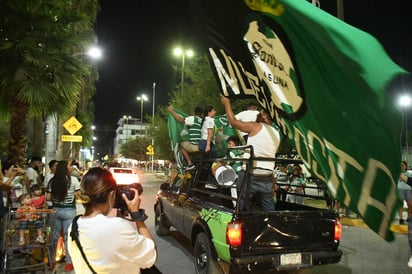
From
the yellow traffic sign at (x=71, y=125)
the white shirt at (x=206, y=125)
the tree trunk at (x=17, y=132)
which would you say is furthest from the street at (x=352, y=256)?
the yellow traffic sign at (x=71, y=125)

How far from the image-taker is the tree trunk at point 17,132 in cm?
983

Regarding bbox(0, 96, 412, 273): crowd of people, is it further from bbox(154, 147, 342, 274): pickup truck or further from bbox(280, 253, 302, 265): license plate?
bbox(280, 253, 302, 265): license plate

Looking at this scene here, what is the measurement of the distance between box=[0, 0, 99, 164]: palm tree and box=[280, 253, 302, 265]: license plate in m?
7.44

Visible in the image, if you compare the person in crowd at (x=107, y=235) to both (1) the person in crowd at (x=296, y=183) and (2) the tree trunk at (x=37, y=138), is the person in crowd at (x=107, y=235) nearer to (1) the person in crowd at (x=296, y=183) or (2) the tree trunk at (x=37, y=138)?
(1) the person in crowd at (x=296, y=183)

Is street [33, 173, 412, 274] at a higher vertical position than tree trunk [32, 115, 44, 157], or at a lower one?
lower

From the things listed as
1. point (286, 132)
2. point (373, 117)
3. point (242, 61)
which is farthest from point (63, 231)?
point (373, 117)

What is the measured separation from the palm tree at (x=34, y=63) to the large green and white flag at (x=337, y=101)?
817 centimetres

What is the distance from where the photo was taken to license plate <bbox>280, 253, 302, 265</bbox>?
505 cm

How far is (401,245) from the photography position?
8586 mm

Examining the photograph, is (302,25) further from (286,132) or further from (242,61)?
(242,61)

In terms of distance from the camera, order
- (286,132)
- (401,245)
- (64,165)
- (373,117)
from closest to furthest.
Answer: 1. (373,117)
2. (286,132)
3. (64,165)
4. (401,245)

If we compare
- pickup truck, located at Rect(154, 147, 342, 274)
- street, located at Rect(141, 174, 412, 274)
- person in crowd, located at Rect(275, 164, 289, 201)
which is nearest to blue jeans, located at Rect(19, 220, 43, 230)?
street, located at Rect(141, 174, 412, 274)

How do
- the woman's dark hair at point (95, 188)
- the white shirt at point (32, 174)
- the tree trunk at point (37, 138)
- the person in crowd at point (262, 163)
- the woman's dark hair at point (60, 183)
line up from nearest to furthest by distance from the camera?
the woman's dark hair at point (95, 188), the person in crowd at point (262, 163), the woman's dark hair at point (60, 183), the white shirt at point (32, 174), the tree trunk at point (37, 138)

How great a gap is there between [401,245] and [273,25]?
7.98m
